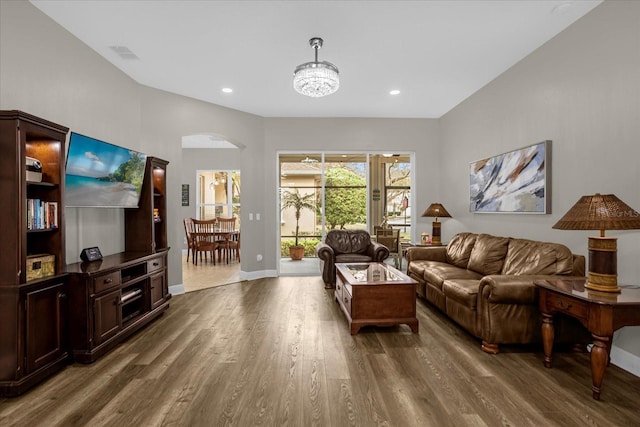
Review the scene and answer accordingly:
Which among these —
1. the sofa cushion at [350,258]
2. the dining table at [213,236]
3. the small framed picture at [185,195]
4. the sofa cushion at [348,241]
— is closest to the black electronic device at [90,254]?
the sofa cushion at [350,258]

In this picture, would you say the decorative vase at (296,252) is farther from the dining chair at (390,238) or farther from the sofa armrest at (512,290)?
the sofa armrest at (512,290)

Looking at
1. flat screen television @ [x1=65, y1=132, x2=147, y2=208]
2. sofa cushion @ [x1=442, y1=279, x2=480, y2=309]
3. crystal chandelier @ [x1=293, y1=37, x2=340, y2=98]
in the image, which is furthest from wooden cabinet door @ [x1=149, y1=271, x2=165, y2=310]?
sofa cushion @ [x1=442, y1=279, x2=480, y2=309]

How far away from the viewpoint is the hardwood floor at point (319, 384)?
210 cm

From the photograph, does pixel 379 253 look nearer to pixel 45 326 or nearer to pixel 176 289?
pixel 176 289

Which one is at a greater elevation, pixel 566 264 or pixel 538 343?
pixel 566 264

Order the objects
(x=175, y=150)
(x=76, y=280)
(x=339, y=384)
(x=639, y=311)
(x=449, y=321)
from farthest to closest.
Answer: (x=175, y=150) → (x=449, y=321) → (x=76, y=280) → (x=339, y=384) → (x=639, y=311)

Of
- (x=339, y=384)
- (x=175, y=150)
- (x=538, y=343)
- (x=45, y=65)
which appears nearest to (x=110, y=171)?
(x=45, y=65)

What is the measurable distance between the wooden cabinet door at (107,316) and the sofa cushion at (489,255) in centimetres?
405

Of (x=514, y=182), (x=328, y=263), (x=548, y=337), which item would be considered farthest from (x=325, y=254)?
(x=548, y=337)

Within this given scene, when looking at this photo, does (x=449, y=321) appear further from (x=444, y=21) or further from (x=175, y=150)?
(x=175, y=150)

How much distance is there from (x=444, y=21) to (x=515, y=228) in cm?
264

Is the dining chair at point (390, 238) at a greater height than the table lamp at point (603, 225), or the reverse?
the table lamp at point (603, 225)

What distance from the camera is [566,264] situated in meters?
3.14

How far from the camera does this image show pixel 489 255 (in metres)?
4.06
